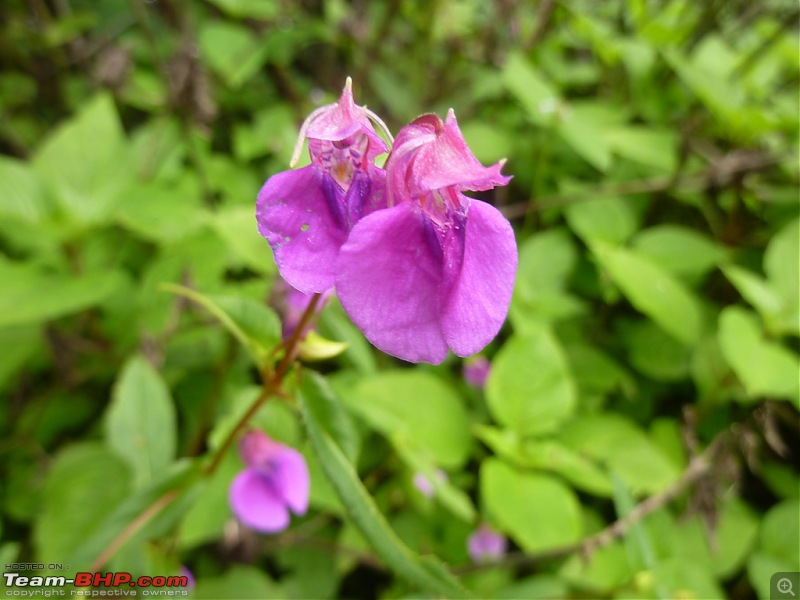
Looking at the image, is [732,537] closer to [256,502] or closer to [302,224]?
[256,502]

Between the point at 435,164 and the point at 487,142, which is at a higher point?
the point at 435,164

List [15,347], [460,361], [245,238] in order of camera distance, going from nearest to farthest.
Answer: [245,238], [15,347], [460,361]

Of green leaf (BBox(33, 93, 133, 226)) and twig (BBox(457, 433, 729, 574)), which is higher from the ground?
green leaf (BBox(33, 93, 133, 226))

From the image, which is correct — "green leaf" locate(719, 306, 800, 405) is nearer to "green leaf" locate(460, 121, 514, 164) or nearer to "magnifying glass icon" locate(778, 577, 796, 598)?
"magnifying glass icon" locate(778, 577, 796, 598)

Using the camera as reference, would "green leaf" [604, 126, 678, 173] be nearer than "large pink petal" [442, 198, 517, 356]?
No

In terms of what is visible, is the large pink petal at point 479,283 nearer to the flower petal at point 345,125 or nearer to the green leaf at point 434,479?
the flower petal at point 345,125

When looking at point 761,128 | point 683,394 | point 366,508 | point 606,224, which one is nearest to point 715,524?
point 683,394

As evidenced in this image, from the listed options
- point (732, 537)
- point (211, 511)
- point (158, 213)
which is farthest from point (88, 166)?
point (732, 537)

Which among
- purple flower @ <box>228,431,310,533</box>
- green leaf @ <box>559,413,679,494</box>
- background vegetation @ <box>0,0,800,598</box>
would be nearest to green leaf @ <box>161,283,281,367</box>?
background vegetation @ <box>0,0,800,598</box>
